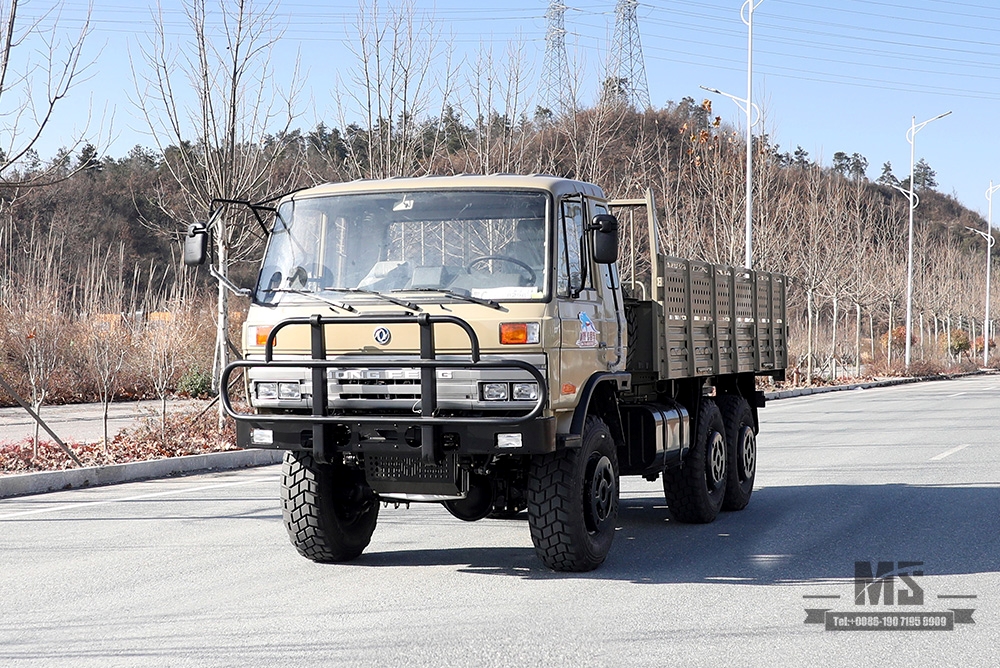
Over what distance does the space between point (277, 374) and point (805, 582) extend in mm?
3627

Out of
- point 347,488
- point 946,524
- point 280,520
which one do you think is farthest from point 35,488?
point 946,524

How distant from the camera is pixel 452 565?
7.88m

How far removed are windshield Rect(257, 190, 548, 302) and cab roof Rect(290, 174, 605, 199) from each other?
42 mm

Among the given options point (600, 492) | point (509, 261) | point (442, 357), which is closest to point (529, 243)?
point (509, 261)

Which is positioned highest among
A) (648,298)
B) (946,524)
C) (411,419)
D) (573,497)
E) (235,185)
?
(235,185)

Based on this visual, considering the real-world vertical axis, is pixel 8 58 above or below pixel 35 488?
above

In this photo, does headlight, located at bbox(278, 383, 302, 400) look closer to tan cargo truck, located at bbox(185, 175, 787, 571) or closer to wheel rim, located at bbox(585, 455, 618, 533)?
tan cargo truck, located at bbox(185, 175, 787, 571)

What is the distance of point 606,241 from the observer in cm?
739

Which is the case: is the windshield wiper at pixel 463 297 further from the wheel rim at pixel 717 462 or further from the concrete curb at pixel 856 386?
the concrete curb at pixel 856 386

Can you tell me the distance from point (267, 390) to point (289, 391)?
0.17m

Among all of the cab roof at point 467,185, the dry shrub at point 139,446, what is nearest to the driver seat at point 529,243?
the cab roof at point 467,185

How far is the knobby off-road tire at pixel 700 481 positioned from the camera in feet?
31.9

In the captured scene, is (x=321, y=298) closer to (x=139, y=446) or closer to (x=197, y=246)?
(x=197, y=246)

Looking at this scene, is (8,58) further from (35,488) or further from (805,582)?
(805,582)
